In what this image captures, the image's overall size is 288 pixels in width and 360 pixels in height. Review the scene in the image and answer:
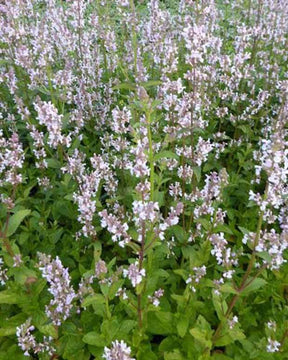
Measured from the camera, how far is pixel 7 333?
329 centimetres

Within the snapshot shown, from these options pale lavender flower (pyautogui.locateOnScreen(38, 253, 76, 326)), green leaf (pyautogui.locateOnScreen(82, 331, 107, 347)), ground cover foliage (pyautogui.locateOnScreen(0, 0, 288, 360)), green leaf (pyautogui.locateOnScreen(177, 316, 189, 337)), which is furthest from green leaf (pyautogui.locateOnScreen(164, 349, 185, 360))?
pale lavender flower (pyautogui.locateOnScreen(38, 253, 76, 326))

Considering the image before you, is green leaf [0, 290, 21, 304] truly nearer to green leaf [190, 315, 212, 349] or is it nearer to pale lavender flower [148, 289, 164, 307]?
pale lavender flower [148, 289, 164, 307]

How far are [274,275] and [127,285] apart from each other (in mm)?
1450

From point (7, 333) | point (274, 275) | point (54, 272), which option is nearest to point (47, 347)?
point (7, 333)

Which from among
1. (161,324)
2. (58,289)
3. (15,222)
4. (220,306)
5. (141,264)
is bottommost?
(161,324)

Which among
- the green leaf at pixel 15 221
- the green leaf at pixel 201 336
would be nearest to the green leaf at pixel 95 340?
the green leaf at pixel 201 336

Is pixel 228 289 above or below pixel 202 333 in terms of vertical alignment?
above

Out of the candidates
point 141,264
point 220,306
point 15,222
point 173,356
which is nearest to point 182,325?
point 173,356

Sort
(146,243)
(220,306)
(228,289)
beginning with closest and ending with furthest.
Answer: (228,289) → (146,243) → (220,306)

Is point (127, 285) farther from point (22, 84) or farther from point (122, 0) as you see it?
point (22, 84)

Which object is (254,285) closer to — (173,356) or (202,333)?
(202,333)

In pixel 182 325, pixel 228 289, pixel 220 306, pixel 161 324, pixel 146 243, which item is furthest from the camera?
pixel 161 324

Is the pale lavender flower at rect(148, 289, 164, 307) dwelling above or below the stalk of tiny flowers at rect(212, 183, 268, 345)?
below

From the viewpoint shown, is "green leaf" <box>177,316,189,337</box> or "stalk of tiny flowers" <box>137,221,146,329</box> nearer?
"stalk of tiny flowers" <box>137,221,146,329</box>
